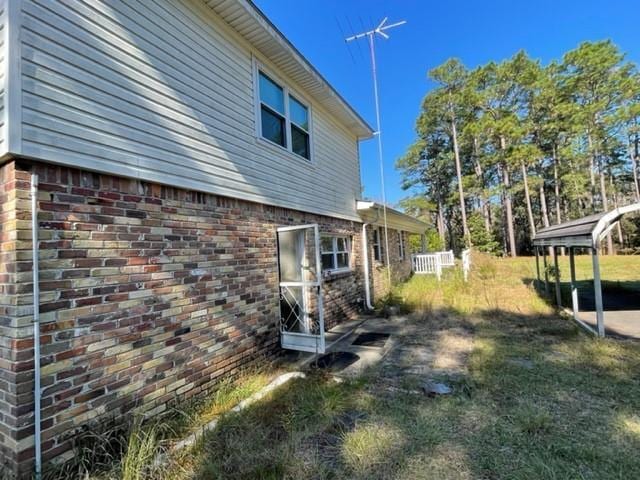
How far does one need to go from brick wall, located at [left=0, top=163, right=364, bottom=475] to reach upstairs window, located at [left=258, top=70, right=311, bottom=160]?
2076 millimetres

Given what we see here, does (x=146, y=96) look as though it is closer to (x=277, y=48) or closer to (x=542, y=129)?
(x=277, y=48)

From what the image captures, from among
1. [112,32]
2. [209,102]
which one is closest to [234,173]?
[209,102]

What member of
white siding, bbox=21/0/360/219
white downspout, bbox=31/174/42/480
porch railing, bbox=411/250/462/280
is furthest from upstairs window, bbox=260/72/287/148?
porch railing, bbox=411/250/462/280

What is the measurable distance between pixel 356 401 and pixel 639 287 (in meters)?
12.5

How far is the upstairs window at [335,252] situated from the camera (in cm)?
785

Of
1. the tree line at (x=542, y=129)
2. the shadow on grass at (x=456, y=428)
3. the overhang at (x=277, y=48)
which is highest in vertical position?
the tree line at (x=542, y=129)

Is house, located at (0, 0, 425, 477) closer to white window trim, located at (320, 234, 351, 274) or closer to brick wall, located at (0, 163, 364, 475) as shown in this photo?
brick wall, located at (0, 163, 364, 475)

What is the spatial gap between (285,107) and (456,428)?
5947 mm

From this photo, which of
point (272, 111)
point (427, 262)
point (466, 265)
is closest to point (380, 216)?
point (466, 265)

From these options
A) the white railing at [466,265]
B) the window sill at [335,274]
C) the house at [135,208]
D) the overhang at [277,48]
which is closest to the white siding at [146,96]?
the house at [135,208]

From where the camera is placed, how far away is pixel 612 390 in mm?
3807

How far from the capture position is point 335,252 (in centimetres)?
830

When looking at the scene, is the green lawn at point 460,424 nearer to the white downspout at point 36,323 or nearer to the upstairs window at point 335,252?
the white downspout at point 36,323

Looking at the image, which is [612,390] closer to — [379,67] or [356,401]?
[356,401]
